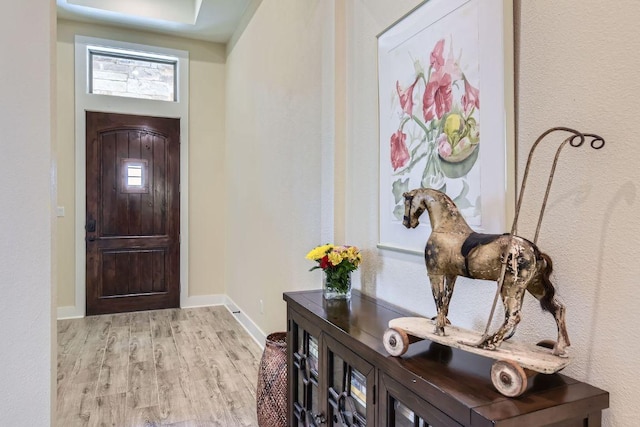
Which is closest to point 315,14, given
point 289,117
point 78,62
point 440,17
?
point 289,117

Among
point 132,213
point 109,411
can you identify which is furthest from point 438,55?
point 132,213

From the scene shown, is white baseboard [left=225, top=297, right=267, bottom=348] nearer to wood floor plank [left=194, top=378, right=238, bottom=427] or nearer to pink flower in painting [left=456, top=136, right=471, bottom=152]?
wood floor plank [left=194, top=378, right=238, bottom=427]

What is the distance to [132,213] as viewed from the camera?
15.6 feet

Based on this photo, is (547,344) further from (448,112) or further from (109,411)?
(109,411)

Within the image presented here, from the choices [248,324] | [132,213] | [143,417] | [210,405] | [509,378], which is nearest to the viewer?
[509,378]

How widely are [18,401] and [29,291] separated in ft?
1.47

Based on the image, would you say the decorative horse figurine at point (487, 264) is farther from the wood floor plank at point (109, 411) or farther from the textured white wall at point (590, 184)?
the wood floor plank at point (109, 411)

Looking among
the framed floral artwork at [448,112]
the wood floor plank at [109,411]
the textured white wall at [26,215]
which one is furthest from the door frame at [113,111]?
the framed floral artwork at [448,112]

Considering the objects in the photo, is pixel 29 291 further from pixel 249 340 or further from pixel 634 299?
pixel 249 340

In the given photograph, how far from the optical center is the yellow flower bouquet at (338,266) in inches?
70.0

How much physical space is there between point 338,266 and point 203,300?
3788mm

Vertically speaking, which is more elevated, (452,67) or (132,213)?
(452,67)

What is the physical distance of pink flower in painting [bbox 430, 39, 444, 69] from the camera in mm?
1409

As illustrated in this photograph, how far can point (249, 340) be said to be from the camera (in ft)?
12.5
